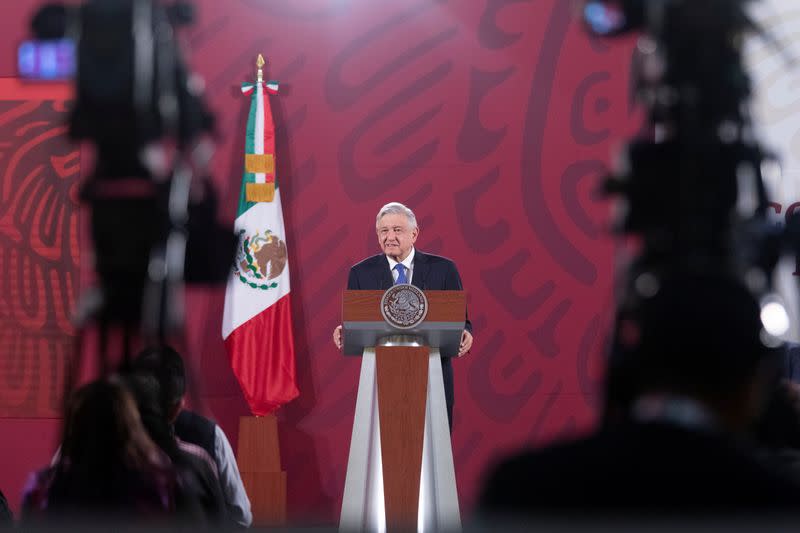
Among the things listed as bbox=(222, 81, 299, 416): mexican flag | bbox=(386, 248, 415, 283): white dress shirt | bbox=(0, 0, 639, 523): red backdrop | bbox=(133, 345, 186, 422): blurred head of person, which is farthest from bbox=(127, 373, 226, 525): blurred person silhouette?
bbox=(0, 0, 639, 523): red backdrop

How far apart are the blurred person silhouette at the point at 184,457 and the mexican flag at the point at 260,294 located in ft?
10.7

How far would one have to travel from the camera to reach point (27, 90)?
266 inches

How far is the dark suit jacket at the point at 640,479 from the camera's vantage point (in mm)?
1281

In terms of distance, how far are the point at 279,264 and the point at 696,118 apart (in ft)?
15.7

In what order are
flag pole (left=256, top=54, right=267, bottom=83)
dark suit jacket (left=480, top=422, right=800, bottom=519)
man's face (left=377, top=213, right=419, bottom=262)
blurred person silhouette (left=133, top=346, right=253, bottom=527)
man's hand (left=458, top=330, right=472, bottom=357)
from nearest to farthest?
1. dark suit jacket (left=480, top=422, right=800, bottom=519)
2. blurred person silhouette (left=133, top=346, right=253, bottom=527)
3. man's hand (left=458, top=330, right=472, bottom=357)
4. man's face (left=377, top=213, right=419, bottom=262)
5. flag pole (left=256, top=54, right=267, bottom=83)

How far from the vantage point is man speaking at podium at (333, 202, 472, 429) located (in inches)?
205

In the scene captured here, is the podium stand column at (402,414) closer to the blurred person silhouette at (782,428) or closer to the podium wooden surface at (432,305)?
the podium wooden surface at (432,305)

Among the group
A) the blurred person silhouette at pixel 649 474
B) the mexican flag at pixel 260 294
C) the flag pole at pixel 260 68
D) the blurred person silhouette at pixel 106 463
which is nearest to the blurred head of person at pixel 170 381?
the blurred person silhouette at pixel 106 463

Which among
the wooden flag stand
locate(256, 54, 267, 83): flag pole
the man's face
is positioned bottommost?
the wooden flag stand

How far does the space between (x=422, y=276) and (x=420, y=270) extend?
41mm

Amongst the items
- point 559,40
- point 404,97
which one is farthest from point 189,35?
point 559,40

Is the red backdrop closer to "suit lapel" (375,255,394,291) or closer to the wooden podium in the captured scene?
"suit lapel" (375,255,394,291)

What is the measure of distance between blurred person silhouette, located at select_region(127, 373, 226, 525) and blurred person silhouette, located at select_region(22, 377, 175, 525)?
0.62ft

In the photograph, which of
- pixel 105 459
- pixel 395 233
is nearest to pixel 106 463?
pixel 105 459
